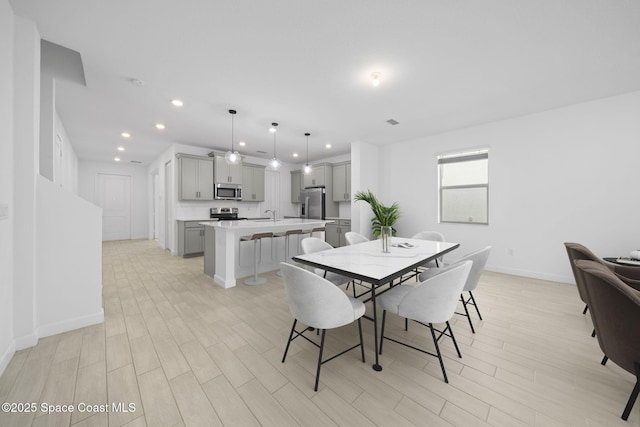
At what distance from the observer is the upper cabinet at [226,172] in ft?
19.6

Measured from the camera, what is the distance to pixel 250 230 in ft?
12.7

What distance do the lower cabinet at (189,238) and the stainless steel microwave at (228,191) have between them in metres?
0.91

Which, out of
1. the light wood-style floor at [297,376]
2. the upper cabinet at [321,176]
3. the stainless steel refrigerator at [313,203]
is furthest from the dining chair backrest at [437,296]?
the upper cabinet at [321,176]

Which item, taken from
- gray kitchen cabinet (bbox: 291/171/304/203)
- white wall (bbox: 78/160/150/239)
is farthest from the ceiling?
white wall (bbox: 78/160/150/239)

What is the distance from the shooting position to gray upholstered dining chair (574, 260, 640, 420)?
1269 millimetres

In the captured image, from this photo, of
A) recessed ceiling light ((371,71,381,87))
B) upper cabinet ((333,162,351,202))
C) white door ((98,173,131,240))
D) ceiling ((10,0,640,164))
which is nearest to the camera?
ceiling ((10,0,640,164))

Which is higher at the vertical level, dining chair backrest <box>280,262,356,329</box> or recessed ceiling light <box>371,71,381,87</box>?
recessed ceiling light <box>371,71,381,87</box>

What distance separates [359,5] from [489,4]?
98 centimetres

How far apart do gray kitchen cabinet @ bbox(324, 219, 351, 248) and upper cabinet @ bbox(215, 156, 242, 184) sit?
274 centimetres

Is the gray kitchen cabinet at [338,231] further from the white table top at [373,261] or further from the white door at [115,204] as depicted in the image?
the white door at [115,204]

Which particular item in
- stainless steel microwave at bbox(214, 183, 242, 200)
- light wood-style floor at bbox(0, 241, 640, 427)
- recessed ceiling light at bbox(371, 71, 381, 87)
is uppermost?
recessed ceiling light at bbox(371, 71, 381, 87)

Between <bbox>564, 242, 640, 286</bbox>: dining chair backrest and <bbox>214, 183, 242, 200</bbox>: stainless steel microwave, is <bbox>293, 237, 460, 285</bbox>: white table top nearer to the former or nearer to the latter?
<bbox>564, 242, 640, 286</bbox>: dining chair backrest

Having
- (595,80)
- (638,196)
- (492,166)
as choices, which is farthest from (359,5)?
(638,196)

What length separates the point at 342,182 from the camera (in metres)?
6.37
